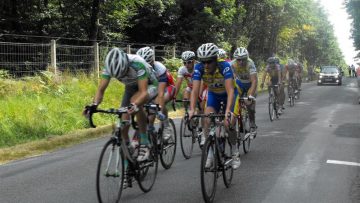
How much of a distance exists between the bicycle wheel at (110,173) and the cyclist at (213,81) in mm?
1038

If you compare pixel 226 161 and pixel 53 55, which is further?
pixel 53 55

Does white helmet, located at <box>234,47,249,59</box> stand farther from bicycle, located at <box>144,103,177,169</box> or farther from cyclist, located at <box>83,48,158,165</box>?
cyclist, located at <box>83,48,158,165</box>

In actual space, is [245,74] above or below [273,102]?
above

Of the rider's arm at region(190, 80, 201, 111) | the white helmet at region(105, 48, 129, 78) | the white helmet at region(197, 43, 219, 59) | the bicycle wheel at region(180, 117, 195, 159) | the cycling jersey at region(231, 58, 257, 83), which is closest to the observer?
the white helmet at region(105, 48, 129, 78)

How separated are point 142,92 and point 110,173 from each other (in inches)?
42.5

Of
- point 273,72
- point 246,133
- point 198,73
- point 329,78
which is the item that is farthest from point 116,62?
point 329,78

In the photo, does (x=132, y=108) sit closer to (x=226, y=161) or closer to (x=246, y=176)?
(x=226, y=161)

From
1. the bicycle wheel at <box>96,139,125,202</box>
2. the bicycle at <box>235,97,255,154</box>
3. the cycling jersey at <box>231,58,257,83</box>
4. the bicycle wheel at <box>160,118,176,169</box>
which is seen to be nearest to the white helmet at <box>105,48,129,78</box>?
the bicycle wheel at <box>96,139,125,202</box>

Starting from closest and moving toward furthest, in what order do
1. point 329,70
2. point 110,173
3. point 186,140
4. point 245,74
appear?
Answer: point 110,173
point 186,140
point 245,74
point 329,70

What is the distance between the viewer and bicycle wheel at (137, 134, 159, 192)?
642cm

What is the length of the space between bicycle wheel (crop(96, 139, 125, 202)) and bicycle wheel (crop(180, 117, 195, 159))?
3.55 m

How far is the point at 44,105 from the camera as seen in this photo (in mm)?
13227

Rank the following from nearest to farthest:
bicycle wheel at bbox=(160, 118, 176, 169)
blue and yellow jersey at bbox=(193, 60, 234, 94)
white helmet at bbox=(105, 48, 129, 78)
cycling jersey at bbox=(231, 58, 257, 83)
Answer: white helmet at bbox=(105, 48, 129, 78), blue and yellow jersey at bbox=(193, 60, 234, 94), bicycle wheel at bbox=(160, 118, 176, 169), cycling jersey at bbox=(231, 58, 257, 83)

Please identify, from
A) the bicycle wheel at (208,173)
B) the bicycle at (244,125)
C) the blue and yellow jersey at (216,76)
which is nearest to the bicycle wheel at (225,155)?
the bicycle wheel at (208,173)
